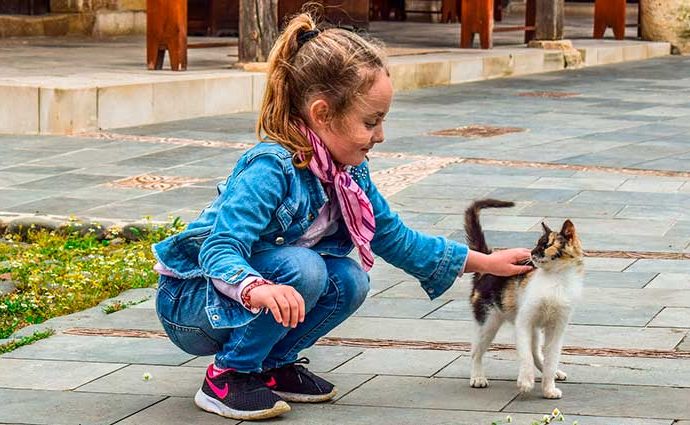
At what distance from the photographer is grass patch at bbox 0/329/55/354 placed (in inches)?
188

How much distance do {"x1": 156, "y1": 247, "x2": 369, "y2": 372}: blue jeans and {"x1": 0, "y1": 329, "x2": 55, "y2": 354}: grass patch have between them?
3.05 ft

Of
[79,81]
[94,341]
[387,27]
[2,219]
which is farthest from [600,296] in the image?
[387,27]

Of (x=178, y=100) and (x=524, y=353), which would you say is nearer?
(x=524, y=353)

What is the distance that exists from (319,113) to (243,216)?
36 cm

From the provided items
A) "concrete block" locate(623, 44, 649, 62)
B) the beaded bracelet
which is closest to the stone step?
"concrete block" locate(623, 44, 649, 62)

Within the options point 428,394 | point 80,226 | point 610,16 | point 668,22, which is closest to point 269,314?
point 428,394

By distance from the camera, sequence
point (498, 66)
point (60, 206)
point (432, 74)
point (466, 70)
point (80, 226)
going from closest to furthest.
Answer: point (80, 226)
point (60, 206)
point (432, 74)
point (466, 70)
point (498, 66)

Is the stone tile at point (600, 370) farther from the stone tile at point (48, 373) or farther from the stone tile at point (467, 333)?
the stone tile at point (48, 373)

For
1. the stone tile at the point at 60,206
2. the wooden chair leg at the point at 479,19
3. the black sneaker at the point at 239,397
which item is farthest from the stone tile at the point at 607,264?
the wooden chair leg at the point at 479,19

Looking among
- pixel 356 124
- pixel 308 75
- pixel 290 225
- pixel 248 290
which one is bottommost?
pixel 248 290

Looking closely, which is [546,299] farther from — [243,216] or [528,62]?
[528,62]

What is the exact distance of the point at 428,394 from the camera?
418cm

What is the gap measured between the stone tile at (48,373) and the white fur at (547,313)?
128 cm

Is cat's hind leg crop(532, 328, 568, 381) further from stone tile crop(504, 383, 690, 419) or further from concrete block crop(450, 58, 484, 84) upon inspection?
concrete block crop(450, 58, 484, 84)
